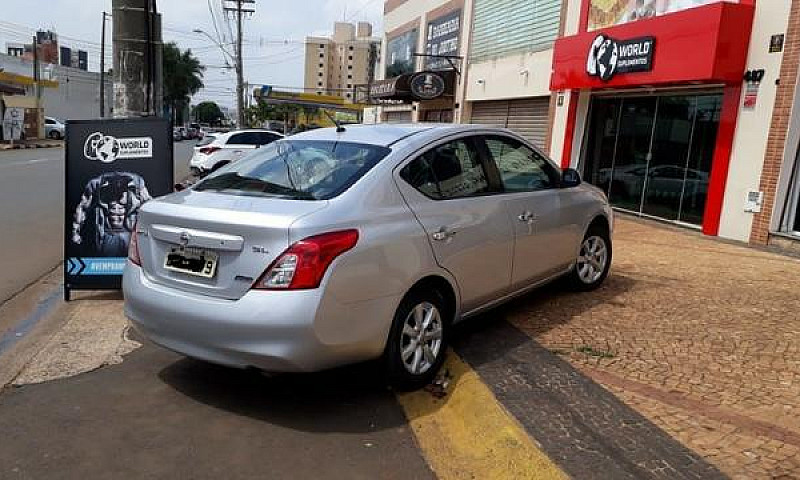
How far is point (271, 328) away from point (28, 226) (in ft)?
29.0

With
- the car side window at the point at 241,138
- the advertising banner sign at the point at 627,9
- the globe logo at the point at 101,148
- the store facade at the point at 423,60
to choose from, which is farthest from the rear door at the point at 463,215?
the car side window at the point at 241,138

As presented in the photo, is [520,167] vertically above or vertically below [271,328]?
above

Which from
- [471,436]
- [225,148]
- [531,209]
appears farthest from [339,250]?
[225,148]

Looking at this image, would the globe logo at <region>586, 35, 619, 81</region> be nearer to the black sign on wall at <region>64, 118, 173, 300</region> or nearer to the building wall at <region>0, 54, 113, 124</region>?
the black sign on wall at <region>64, 118, 173, 300</region>

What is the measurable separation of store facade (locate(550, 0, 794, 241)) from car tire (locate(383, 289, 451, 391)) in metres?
8.12

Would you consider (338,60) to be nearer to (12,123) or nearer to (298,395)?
(12,123)

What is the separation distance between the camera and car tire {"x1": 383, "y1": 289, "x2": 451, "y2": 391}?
13.1 ft

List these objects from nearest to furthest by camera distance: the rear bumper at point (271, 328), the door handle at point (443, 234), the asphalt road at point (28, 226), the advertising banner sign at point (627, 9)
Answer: the rear bumper at point (271, 328)
the door handle at point (443, 234)
the asphalt road at point (28, 226)
the advertising banner sign at point (627, 9)

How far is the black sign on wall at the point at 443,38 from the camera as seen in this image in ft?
78.5

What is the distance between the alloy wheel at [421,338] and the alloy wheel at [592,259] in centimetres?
243

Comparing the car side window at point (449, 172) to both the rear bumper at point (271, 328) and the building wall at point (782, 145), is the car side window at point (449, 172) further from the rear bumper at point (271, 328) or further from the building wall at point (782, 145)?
the building wall at point (782, 145)

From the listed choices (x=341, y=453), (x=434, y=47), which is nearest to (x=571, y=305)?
(x=341, y=453)

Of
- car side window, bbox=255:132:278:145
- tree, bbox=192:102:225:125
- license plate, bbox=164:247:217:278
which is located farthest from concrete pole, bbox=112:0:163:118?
tree, bbox=192:102:225:125

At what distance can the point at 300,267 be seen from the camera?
3.51 meters
